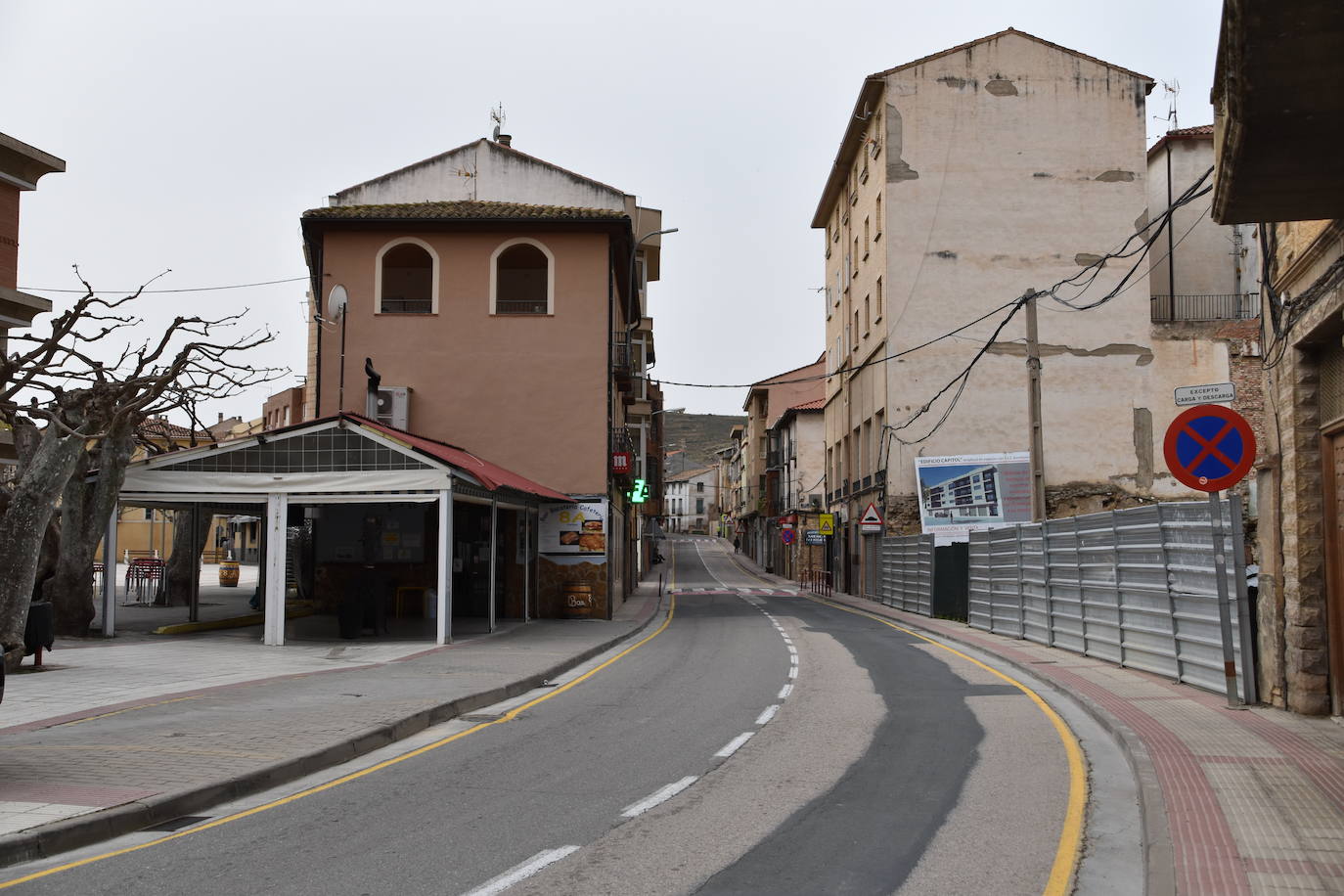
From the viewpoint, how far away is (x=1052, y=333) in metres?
38.8

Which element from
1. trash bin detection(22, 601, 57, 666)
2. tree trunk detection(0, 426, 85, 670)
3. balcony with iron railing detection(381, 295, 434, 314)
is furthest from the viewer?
balcony with iron railing detection(381, 295, 434, 314)

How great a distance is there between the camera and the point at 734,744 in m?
9.71

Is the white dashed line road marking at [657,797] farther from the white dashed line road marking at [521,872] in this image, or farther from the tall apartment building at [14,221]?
the tall apartment building at [14,221]

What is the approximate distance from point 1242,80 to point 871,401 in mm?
37136

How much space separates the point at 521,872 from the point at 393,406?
22.4m

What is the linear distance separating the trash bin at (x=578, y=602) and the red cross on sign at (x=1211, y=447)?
57.0 feet

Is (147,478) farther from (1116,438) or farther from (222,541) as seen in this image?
(222,541)

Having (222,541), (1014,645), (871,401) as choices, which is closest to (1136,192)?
(871,401)

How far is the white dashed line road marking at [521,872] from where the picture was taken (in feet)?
17.9

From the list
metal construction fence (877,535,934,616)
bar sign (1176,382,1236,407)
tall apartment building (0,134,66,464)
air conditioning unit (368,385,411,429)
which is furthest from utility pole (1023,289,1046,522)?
tall apartment building (0,134,66,464)

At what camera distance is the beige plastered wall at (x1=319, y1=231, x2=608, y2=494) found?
89.8ft

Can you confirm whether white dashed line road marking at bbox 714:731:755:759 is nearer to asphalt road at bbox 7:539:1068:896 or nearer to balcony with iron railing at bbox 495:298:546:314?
asphalt road at bbox 7:539:1068:896

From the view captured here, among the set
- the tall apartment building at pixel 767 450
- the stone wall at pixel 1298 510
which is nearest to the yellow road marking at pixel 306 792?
the stone wall at pixel 1298 510

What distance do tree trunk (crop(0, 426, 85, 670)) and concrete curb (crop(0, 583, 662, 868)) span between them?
668 cm
